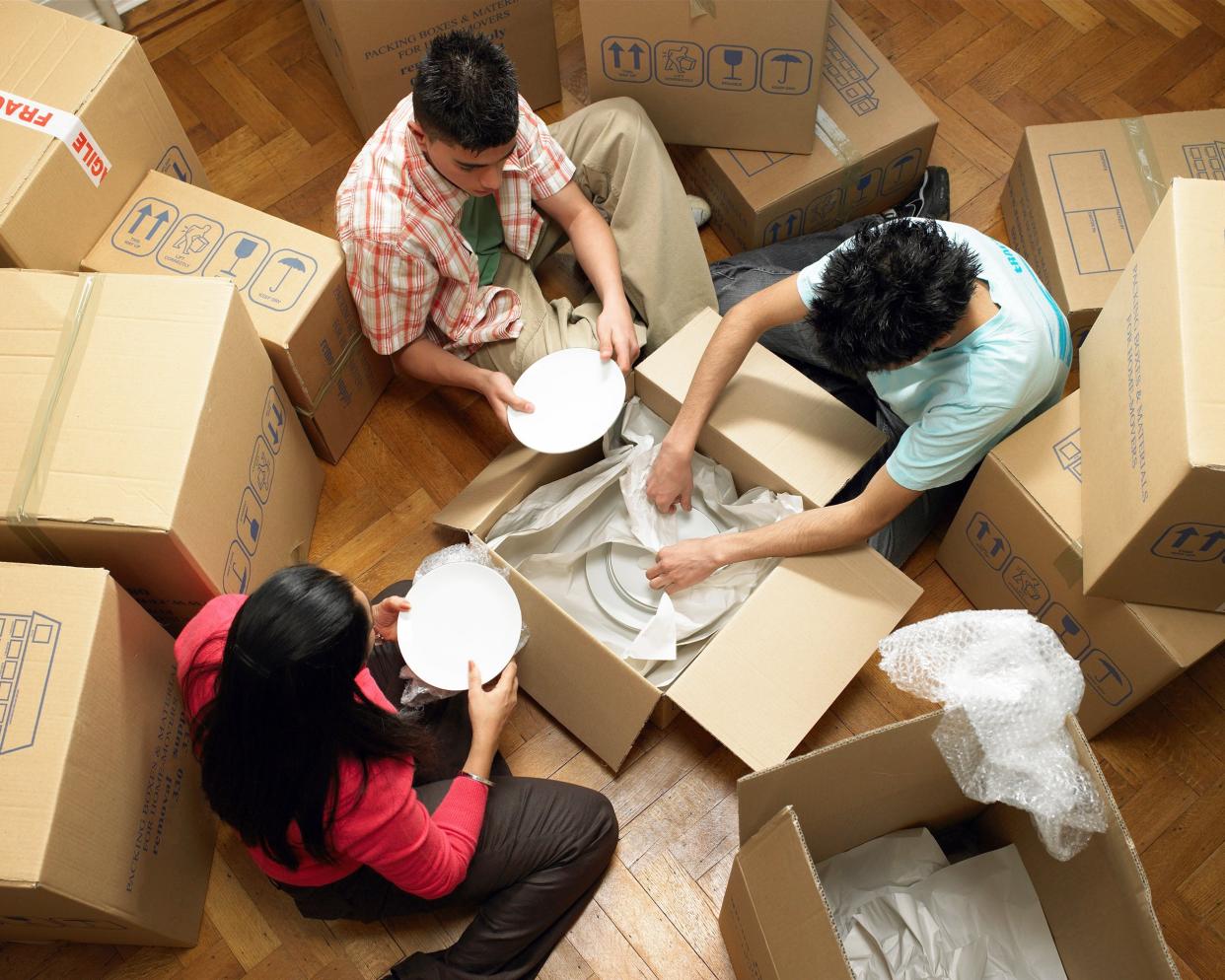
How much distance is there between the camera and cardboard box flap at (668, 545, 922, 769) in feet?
4.70

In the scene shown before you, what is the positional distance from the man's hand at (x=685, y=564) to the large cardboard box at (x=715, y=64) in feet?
2.69

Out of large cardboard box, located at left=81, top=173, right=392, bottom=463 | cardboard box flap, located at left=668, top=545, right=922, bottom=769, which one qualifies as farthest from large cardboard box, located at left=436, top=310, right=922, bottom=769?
large cardboard box, located at left=81, top=173, right=392, bottom=463

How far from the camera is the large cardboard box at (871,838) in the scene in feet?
3.55

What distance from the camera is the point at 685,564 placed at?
60.1 inches

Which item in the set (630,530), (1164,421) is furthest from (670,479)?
(1164,421)

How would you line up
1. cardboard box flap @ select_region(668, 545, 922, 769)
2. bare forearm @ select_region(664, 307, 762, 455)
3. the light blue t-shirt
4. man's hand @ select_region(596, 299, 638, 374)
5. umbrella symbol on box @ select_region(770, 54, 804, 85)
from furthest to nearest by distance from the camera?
umbrella symbol on box @ select_region(770, 54, 804, 85) → man's hand @ select_region(596, 299, 638, 374) → bare forearm @ select_region(664, 307, 762, 455) → cardboard box flap @ select_region(668, 545, 922, 769) → the light blue t-shirt

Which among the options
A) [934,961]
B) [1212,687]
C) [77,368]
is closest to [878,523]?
[934,961]

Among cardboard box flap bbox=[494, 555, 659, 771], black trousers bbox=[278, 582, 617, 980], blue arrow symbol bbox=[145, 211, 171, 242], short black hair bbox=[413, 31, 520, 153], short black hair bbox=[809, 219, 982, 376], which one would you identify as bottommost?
black trousers bbox=[278, 582, 617, 980]

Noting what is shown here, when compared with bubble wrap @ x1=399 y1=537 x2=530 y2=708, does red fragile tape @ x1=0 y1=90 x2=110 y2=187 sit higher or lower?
higher

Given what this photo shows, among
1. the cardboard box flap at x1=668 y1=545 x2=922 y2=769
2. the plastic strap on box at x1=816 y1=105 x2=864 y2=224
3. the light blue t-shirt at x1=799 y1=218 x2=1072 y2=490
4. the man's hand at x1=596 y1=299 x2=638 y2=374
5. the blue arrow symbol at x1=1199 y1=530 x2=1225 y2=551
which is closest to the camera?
the blue arrow symbol at x1=1199 y1=530 x2=1225 y2=551

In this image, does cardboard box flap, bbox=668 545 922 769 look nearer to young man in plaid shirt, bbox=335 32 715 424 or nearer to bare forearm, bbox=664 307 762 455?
bare forearm, bbox=664 307 762 455

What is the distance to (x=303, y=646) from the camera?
3.46 ft

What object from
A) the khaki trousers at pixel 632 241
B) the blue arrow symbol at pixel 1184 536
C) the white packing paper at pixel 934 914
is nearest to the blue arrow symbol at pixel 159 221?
the khaki trousers at pixel 632 241

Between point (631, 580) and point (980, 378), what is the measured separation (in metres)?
0.60
